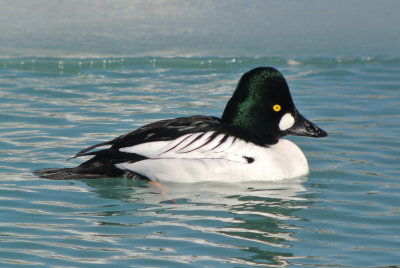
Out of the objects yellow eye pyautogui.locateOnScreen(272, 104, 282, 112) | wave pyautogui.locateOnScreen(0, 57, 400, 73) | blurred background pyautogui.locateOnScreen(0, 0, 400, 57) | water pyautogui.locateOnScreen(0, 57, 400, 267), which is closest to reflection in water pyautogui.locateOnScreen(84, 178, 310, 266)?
water pyautogui.locateOnScreen(0, 57, 400, 267)

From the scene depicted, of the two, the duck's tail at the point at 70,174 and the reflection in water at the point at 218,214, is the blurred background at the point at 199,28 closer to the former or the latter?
the duck's tail at the point at 70,174

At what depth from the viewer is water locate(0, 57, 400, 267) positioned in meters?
5.04

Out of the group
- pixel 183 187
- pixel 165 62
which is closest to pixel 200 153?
pixel 183 187

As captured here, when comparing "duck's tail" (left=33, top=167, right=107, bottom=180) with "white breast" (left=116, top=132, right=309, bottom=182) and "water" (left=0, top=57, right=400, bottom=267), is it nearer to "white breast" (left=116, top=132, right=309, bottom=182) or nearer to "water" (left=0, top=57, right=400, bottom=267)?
"water" (left=0, top=57, right=400, bottom=267)

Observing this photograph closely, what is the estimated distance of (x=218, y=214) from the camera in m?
5.81

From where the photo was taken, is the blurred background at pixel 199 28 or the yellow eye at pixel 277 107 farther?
the blurred background at pixel 199 28

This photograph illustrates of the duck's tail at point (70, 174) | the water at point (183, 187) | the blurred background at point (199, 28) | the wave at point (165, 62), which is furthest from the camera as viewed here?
the blurred background at point (199, 28)

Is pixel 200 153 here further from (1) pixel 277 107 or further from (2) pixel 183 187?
(1) pixel 277 107

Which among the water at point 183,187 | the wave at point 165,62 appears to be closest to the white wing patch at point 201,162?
the water at point 183,187

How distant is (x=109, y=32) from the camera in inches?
470

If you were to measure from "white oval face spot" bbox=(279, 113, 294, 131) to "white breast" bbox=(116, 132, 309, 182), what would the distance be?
57 cm

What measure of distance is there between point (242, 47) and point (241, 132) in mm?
4976

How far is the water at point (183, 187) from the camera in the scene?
5.04 metres

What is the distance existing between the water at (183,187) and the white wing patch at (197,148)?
10.7 inches
